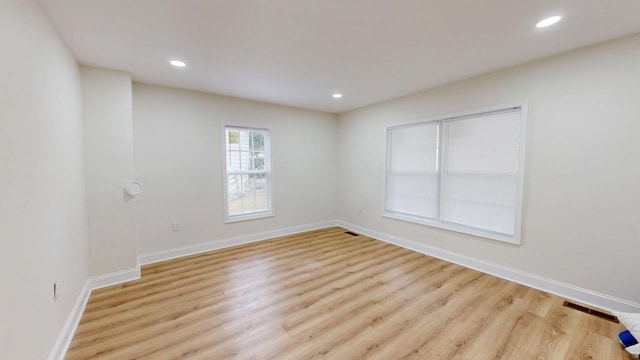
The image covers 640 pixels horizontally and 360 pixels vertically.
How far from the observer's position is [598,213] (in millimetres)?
2316

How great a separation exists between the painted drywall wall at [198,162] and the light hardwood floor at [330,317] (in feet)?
2.13

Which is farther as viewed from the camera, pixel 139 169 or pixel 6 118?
pixel 139 169

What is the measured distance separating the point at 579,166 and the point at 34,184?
14.3 feet

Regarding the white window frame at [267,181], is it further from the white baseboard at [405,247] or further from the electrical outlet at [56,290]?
the electrical outlet at [56,290]

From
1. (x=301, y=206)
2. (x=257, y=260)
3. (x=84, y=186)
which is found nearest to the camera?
(x=84, y=186)

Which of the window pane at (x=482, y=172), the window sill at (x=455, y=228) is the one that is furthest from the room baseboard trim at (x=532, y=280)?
the window pane at (x=482, y=172)

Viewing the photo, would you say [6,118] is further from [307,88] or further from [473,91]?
[473,91]

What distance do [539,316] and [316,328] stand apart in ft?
6.48

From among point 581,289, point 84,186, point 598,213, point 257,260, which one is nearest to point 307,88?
point 257,260

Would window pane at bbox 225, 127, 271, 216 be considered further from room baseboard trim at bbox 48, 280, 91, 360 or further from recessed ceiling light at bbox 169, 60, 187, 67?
room baseboard trim at bbox 48, 280, 91, 360

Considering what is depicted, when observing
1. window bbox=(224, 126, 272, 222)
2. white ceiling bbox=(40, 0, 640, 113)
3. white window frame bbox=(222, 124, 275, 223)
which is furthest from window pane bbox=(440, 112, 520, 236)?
window bbox=(224, 126, 272, 222)

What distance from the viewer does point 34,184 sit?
1.51 metres

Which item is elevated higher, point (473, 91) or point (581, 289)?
point (473, 91)

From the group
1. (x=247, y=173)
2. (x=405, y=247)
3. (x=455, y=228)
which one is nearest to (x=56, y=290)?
(x=247, y=173)
